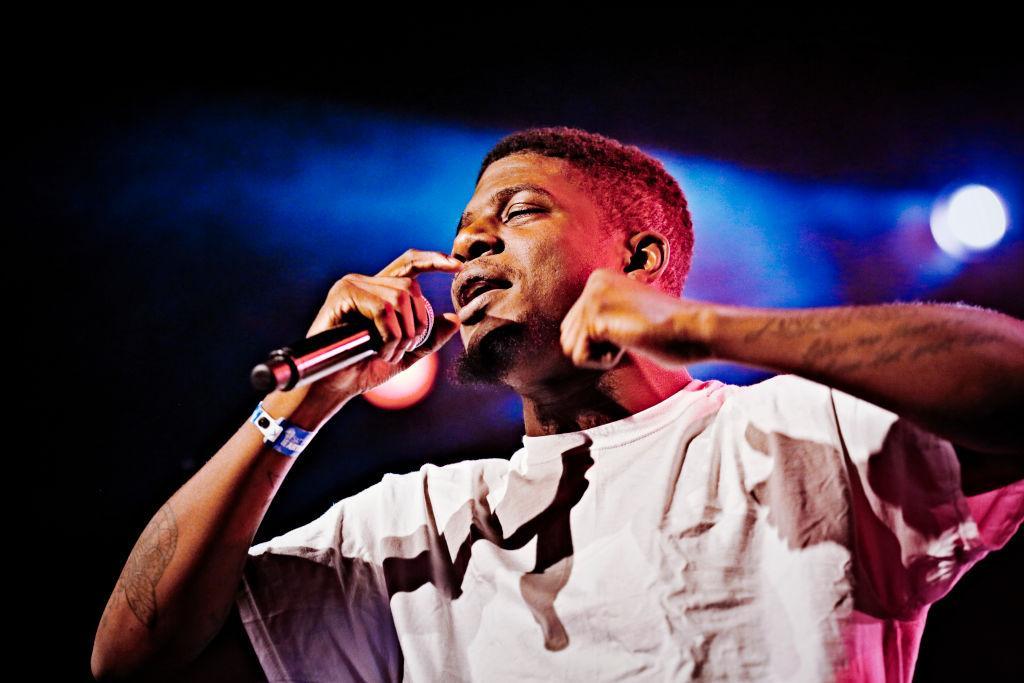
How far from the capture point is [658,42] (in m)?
2.90

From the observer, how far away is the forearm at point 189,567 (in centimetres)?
159

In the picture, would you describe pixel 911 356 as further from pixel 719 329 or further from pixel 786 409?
pixel 786 409

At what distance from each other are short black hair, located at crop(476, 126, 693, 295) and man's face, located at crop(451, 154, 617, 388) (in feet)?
0.54

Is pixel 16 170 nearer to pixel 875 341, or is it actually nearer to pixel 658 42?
pixel 658 42

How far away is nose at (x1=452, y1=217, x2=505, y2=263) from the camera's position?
192 centimetres

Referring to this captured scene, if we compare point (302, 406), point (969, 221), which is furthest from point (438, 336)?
point (969, 221)

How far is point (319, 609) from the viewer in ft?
5.80

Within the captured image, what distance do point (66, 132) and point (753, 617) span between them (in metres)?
3.14

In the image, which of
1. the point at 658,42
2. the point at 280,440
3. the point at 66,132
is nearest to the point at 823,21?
the point at 658,42

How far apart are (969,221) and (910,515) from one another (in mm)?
2357

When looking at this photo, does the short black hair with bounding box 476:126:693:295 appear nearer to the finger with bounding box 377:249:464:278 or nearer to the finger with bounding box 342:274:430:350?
the finger with bounding box 377:249:464:278

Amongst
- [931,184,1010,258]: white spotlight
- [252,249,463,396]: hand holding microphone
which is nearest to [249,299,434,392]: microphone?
[252,249,463,396]: hand holding microphone

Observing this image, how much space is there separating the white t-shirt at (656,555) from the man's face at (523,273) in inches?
9.6

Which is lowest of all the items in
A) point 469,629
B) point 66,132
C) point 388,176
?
point 469,629
